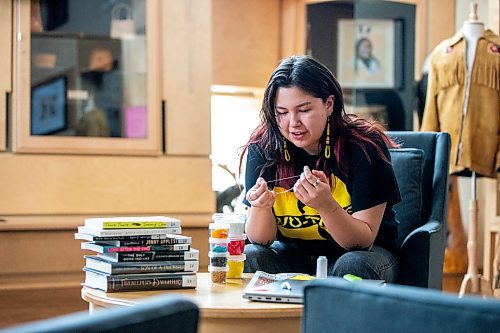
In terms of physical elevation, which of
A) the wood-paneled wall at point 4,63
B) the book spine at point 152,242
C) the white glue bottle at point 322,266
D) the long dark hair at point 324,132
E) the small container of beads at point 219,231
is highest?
the wood-paneled wall at point 4,63

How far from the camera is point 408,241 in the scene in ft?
7.87

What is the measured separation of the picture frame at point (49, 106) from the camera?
390cm

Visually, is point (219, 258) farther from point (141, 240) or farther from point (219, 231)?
point (141, 240)

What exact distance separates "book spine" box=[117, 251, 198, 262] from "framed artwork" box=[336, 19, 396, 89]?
311 cm

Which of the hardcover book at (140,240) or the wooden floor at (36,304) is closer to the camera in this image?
the hardcover book at (140,240)

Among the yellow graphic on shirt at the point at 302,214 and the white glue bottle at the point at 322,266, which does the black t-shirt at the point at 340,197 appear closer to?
the yellow graphic on shirt at the point at 302,214

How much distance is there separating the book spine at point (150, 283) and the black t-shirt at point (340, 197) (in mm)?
427

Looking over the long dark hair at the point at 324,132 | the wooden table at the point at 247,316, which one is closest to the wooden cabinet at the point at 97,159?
the long dark hair at the point at 324,132

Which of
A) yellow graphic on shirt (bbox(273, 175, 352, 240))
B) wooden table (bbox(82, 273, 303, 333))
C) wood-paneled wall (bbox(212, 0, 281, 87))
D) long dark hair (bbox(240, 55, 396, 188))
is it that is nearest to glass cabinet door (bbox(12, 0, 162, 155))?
wood-paneled wall (bbox(212, 0, 281, 87))

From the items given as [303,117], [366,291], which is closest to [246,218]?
[303,117]

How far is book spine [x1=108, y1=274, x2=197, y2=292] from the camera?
6.35 feet

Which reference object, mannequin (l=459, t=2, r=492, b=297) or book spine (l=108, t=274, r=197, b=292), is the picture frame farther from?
book spine (l=108, t=274, r=197, b=292)

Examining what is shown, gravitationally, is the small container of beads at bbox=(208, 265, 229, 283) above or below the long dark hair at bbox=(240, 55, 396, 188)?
below

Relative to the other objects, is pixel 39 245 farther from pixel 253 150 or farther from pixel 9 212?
pixel 253 150
